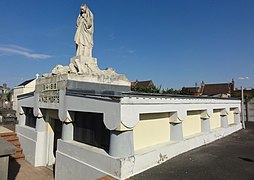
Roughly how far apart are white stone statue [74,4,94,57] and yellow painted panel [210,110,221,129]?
27.1 ft

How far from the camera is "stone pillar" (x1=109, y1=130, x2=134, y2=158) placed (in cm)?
534

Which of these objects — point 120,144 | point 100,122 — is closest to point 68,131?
point 100,122

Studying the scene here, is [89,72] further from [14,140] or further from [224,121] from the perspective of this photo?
[224,121]

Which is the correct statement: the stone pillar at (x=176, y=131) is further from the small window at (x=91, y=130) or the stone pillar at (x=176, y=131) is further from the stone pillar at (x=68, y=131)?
the stone pillar at (x=68, y=131)

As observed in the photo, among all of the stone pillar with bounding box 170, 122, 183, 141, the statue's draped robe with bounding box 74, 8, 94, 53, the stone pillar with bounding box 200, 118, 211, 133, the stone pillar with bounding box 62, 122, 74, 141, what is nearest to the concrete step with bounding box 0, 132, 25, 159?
the stone pillar with bounding box 62, 122, 74, 141

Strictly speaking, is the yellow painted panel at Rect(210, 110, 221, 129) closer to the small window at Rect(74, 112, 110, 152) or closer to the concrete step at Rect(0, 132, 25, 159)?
the small window at Rect(74, 112, 110, 152)

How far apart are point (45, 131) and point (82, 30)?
5827 millimetres

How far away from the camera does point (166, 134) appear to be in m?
7.74

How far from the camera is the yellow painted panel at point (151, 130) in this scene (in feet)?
21.5

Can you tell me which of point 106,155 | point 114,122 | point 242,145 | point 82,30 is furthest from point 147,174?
point 82,30

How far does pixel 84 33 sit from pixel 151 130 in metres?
6.14

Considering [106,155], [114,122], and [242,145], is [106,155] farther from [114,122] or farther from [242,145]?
[242,145]

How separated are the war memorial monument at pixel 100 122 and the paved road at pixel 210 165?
0.34 metres

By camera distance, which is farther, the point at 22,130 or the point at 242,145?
the point at 22,130
